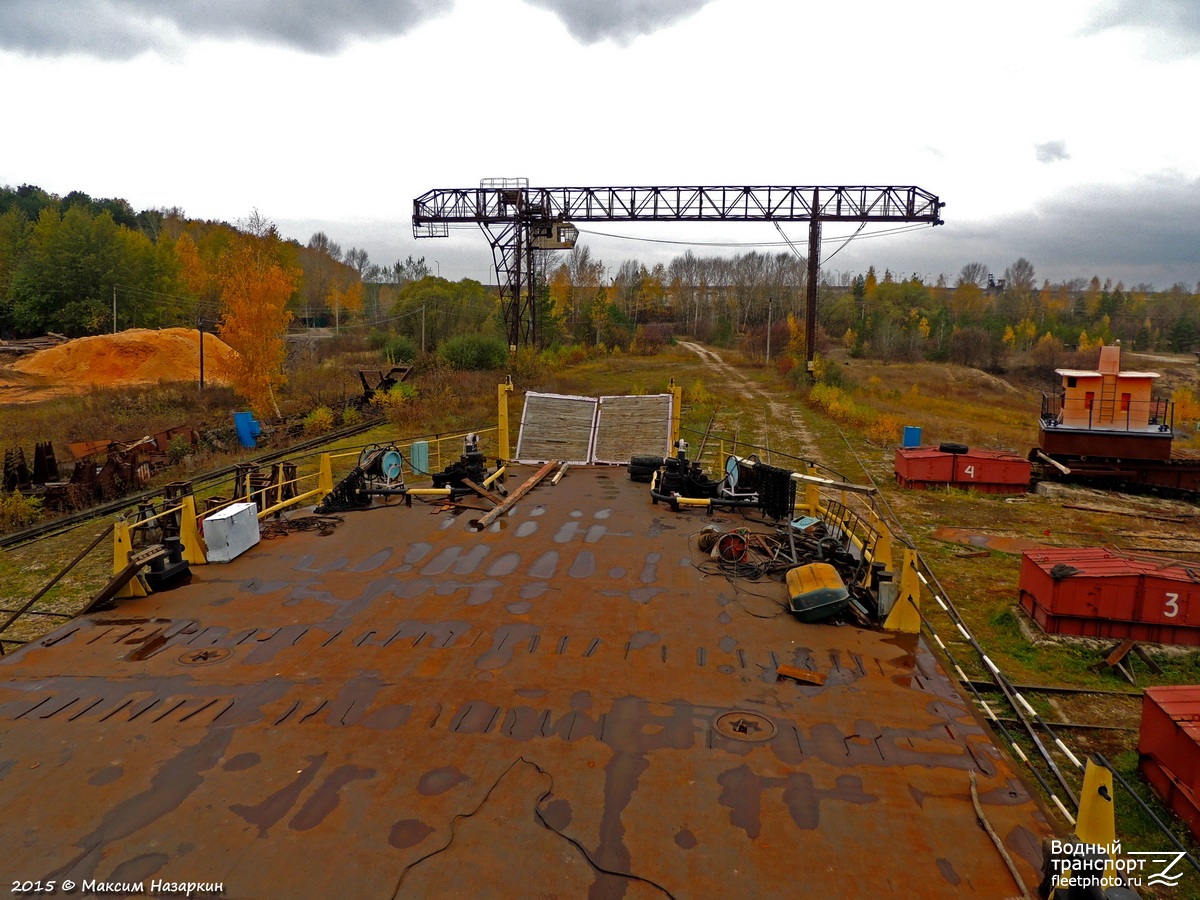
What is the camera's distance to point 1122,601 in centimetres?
976

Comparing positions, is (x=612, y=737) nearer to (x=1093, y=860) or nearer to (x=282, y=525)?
(x=1093, y=860)

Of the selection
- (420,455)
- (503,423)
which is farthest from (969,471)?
(420,455)

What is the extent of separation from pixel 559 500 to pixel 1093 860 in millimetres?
9053

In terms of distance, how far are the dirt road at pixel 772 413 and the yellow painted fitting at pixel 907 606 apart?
55.9 feet

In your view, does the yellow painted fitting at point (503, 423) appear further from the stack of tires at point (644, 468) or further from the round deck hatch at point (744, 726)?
the round deck hatch at point (744, 726)

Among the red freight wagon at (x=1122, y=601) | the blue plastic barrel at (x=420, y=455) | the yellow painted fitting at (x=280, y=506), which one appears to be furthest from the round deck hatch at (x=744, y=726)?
the blue plastic barrel at (x=420, y=455)

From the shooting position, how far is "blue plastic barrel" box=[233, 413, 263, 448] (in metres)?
25.1

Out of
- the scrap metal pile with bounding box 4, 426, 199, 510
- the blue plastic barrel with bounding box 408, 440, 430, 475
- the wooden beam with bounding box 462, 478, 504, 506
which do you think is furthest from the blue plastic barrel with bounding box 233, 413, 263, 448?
the wooden beam with bounding box 462, 478, 504, 506

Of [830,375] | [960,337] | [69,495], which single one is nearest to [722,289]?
[960,337]

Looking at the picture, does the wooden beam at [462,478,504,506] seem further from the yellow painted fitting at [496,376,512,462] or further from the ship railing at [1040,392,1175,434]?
the ship railing at [1040,392,1175,434]

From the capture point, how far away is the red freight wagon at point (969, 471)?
1962cm

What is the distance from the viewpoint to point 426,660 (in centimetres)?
594

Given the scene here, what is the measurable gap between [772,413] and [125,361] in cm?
3752

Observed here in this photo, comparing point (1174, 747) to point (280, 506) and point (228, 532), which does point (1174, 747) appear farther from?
point (280, 506)
